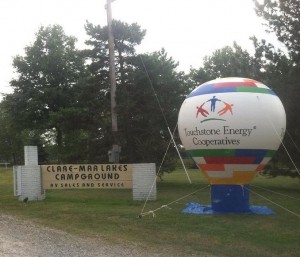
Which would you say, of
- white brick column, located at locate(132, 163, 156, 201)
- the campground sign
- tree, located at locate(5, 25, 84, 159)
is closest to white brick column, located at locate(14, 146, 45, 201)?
the campground sign

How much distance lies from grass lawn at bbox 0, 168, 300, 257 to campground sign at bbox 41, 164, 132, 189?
55 centimetres

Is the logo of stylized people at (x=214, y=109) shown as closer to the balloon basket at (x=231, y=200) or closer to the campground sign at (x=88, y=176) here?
the balloon basket at (x=231, y=200)

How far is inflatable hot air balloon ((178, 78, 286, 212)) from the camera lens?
38.0 ft


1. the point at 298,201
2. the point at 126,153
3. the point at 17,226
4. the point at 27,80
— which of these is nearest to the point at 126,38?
the point at 126,153

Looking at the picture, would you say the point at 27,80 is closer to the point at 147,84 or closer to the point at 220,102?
the point at 147,84

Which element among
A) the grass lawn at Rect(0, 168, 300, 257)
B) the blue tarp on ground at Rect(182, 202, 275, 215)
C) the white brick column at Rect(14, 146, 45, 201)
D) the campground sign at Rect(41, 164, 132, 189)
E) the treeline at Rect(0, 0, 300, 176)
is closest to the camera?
the grass lawn at Rect(0, 168, 300, 257)

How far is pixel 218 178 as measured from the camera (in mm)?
12305

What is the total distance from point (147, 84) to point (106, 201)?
7836mm

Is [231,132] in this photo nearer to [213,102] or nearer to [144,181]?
[213,102]

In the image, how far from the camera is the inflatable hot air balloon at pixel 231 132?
11.6m

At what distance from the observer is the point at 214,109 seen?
1170 cm

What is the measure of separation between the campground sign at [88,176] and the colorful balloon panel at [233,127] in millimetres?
4189

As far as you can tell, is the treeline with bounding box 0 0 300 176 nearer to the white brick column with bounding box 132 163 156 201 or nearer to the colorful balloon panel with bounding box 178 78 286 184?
the white brick column with bounding box 132 163 156 201

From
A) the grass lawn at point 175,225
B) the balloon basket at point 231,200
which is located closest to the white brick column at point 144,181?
the grass lawn at point 175,225
